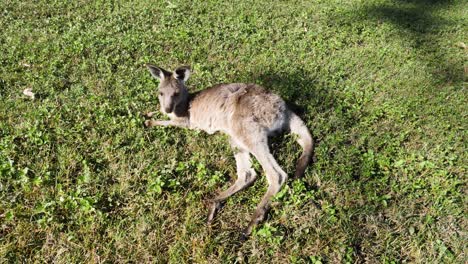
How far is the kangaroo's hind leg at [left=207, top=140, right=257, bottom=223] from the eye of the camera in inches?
148

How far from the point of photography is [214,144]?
4691mm

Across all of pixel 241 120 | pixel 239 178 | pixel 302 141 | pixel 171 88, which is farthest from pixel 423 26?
pixel 239 178

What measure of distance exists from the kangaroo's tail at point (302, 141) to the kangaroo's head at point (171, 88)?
1624mm

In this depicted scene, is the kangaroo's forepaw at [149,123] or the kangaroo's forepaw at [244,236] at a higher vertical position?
the kangaroo's forepaw at [244,236]

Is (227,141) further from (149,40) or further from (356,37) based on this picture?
(356,37)

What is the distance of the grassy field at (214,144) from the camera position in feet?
11.1

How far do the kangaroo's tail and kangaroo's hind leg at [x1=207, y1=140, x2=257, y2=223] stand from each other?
54 cm

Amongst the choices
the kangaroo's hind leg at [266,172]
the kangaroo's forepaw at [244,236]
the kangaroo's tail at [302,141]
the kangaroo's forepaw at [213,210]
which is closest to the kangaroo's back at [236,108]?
the kangaroo's tail at [302,141]

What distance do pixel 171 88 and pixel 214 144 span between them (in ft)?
3.62

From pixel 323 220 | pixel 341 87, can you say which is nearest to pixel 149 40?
pixel 341 87

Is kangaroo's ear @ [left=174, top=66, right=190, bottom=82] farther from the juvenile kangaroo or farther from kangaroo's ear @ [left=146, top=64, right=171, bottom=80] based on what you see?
kangaroo's ear @ [left=146, top=64, right=171, bottom=80]

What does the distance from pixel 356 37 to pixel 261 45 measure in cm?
220

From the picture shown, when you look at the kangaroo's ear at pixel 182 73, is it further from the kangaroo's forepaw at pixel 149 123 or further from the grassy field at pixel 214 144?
the kangaroo's forepaw at pixel 149 123

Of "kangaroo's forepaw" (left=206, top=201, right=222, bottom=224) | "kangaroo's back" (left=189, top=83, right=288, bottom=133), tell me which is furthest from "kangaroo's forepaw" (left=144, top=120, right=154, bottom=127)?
"kangaroo's forepaw" (left=206, top=201, right=222, bottom=224)
